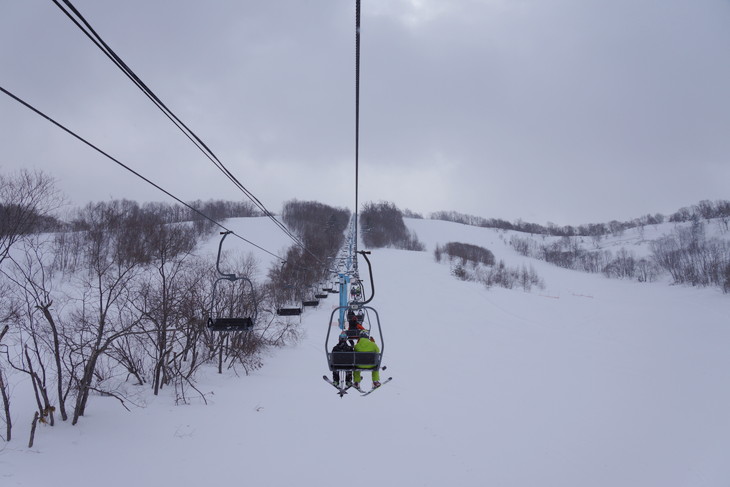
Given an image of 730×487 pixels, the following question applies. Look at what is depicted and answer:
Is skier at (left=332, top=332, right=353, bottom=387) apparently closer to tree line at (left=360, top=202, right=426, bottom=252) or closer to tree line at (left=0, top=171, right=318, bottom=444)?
tree line at (left=0, top=171, right=318, bottom=444)

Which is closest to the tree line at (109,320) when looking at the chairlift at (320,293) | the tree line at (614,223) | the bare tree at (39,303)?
the bare tree at (39,303)

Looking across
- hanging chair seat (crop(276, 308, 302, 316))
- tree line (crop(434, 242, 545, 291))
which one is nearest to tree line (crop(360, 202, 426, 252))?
tree line (crop(434, 242, 545, 291))

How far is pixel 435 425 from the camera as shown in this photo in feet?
52.3

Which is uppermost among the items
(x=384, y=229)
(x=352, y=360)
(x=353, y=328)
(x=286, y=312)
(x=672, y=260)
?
(x=384, y=229)

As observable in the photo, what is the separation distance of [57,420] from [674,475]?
24.3m

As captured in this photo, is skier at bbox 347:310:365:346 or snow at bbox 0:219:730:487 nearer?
skier at bbox 347:310:365:346

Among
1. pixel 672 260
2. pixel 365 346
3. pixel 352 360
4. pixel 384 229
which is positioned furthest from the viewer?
pixel 384 229

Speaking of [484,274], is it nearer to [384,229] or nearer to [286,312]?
[384,229]

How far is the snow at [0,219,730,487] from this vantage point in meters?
12.2

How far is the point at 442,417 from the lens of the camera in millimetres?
16734

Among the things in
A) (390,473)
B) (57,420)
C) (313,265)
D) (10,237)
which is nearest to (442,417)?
(390,473)

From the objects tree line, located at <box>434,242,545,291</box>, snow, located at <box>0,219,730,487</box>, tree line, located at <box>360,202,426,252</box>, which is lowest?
snow, located at <box>0,219,730,487</box>

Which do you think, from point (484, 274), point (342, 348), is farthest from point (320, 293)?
point (484, 274)

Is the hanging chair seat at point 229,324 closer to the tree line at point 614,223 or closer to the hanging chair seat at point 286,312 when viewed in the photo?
the hanging chair seat at point 286,312
